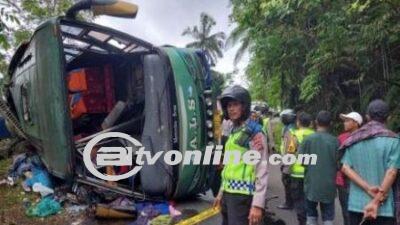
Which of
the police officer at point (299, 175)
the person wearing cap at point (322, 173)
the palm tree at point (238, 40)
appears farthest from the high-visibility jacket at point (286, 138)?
the palm tree at point (238, 40)

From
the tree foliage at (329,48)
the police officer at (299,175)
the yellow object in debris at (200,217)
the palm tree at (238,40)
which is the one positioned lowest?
the yellow object in debris at (200,217)

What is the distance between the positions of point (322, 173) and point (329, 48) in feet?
22.4

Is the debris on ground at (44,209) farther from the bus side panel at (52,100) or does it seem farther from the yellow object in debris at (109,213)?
the yellow object in debris at (109,213)

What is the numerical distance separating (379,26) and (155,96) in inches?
201

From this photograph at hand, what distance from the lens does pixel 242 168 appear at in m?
3.56

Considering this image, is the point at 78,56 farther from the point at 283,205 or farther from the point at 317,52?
the point at 317,52

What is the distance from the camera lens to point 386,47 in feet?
34.1

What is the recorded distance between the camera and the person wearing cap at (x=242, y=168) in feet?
11.5

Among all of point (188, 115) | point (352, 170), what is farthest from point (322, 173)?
point (188, 115)

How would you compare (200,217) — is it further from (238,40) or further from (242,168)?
(238,40)

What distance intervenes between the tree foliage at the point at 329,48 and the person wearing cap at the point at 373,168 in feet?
15.9

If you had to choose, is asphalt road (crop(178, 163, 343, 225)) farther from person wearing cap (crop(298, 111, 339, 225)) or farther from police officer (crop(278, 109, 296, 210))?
person wearing cap (crop(298, 111, 339, 225))

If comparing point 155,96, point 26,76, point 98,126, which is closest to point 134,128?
point 155,96

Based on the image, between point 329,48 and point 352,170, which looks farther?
point 329,48
